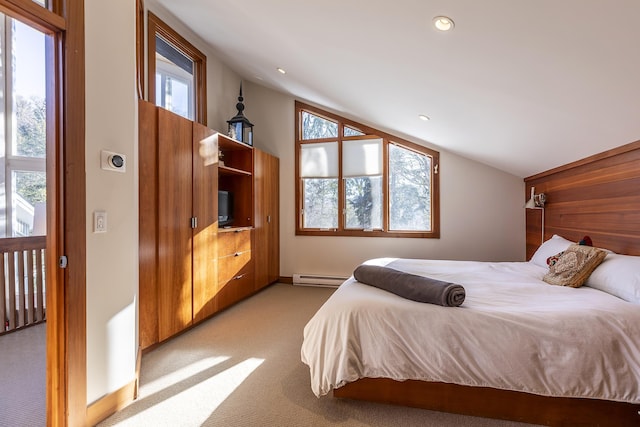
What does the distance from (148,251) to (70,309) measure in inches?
37.8

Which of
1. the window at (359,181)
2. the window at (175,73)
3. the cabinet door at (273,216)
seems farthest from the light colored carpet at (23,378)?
the window at (359,181)

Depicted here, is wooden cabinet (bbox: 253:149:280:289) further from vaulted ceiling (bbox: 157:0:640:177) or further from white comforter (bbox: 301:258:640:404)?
white comforter (bbox: 301:258:640:404)

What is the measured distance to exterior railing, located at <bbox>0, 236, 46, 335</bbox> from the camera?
2.90m

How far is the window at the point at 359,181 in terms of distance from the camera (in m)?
4.43

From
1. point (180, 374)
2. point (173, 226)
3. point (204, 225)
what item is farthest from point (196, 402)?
point (204, 225)

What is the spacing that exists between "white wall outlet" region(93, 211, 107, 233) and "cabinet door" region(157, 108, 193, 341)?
0.86 metres

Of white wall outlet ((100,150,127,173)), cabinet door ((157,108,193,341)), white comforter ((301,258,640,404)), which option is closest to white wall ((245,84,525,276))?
cabinet door ((157,108,193,341))

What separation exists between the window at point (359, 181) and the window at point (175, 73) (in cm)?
152

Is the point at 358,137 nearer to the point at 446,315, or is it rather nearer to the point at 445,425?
Answer: the point at 446,315

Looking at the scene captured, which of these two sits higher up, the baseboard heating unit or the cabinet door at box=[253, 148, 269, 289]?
the cabinet door at box=[253, 148, 269, 289]

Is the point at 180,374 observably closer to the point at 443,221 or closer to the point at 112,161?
the point at 112,161

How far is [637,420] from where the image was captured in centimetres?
153

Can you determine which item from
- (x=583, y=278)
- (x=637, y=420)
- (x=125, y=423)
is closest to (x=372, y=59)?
(x=583, y=278)

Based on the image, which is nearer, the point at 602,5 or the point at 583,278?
the point at 602,5
